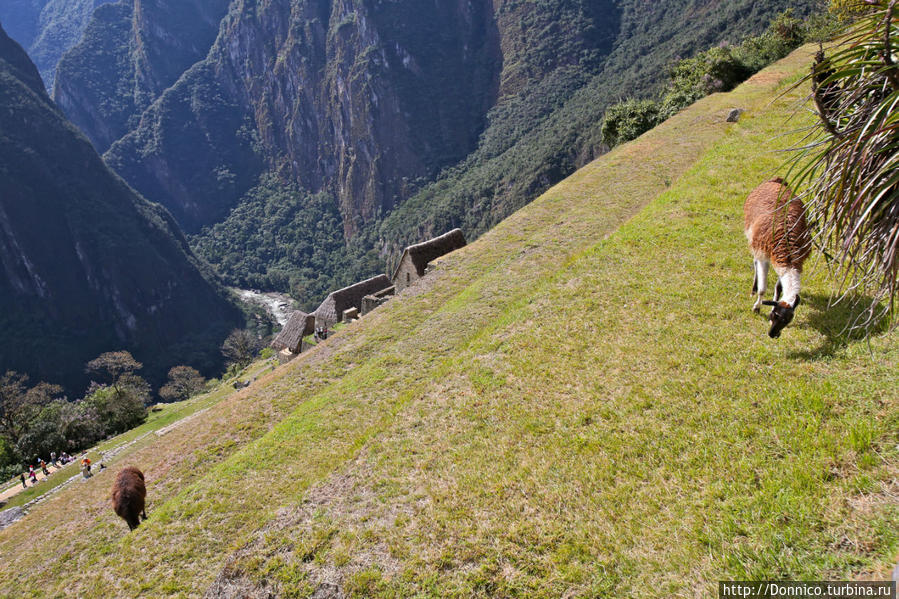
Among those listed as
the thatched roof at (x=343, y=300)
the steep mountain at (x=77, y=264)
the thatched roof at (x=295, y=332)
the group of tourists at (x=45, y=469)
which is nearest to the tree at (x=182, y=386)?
the group of tourists at (x=45, y=469)

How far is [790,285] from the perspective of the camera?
6.25 metres

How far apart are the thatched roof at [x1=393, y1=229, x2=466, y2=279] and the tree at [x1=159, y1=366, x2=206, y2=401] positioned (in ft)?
196

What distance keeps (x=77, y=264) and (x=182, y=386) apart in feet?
320

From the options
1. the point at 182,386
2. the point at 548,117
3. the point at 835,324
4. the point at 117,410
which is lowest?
the point at 182,386

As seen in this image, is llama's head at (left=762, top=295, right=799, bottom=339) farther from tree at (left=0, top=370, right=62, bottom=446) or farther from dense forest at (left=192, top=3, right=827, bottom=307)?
tree at (left=0, top=370, right=62, bottom=446)

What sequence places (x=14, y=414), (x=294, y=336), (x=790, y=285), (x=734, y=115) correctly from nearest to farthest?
(x=790, y=285) → (x=734, y=115) → (x=294, y=336) → (x=14, y=414)

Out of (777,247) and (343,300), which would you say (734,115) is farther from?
(343,300)

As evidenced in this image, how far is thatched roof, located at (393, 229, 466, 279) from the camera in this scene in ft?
74.7

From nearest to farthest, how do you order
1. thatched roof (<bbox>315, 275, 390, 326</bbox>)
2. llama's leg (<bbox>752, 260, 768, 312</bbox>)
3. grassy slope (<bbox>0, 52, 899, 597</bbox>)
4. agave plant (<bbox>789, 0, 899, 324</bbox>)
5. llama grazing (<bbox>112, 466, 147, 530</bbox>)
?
1. agave plant (<bbox>789, 0, 899, 324</bbox>)
2. grassy slope (<bbox>0, 52, 899, 597</bbox>)
3. llama's leg (<bbox>752, 260, 768, 312</bbox>)
4. llama grazing (<bbox>112, 466, 147, 530</bbox>)
5. thatched roof (<bbox>315, 275, 390, 326</bbox>)

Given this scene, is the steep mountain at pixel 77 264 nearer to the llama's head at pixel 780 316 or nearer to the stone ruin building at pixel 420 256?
the stone ruin building at pixel 420 256

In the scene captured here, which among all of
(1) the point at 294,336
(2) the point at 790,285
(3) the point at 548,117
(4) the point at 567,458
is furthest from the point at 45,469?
(3) the point at 548,117

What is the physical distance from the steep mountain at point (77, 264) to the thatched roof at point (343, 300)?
10648 centimetres

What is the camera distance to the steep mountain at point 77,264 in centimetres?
11744

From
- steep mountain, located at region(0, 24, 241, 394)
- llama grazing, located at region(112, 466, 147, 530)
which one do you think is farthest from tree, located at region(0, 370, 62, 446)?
steep mountain, located at region(0, 24, 241, 394)
